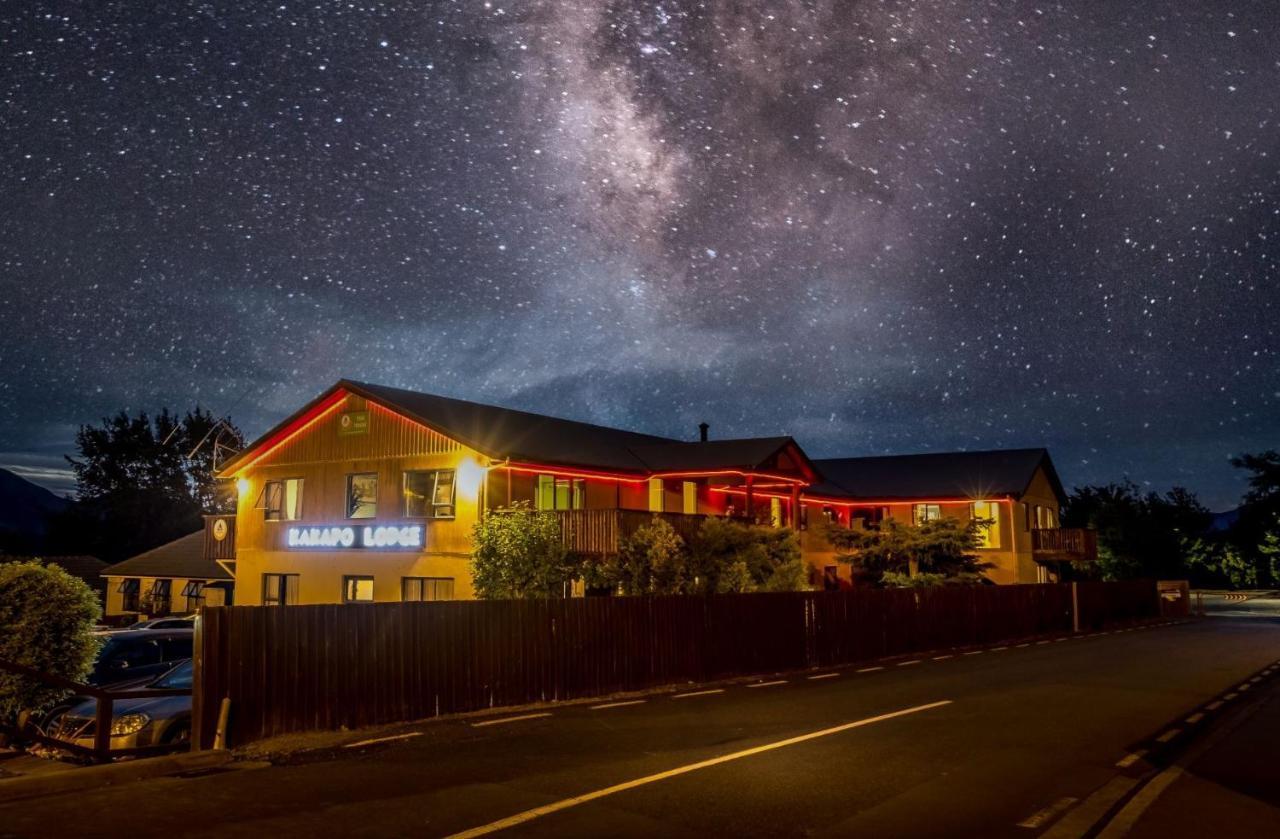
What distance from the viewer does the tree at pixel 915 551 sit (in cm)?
3731

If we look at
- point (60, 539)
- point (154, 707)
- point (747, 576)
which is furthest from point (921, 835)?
point (60, 539)

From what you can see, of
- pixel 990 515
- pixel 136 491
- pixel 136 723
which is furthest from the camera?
pixel 136 491

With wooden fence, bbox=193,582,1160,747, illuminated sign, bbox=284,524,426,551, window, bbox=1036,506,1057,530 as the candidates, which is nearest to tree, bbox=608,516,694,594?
wooden fence, bbox=193,582,1160,747

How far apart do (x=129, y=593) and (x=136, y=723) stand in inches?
1598

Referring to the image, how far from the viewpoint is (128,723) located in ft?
42.3

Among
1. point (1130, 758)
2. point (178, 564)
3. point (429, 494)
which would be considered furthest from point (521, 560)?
point (178, 564)

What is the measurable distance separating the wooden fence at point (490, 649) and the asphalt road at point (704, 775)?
3.20 ft

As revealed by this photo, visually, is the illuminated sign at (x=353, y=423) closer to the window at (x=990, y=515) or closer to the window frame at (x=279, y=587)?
the window frame at (x=279, y=587)

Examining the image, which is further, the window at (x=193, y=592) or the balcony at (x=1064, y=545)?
the balcony at (x=1064, y=545)

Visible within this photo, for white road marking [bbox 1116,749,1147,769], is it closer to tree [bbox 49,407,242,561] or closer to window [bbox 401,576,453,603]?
window [bbox 401,576,453,603]

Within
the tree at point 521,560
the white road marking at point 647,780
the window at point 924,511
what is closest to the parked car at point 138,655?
the tree at point 521,560

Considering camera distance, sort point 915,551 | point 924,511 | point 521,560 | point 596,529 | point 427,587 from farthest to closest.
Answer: point 924,511 < point 915,551 < point 427,587 < point 596,529 < point 521,560

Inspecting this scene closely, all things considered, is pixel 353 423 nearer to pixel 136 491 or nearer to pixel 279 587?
pixel 279 587

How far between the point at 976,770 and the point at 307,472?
2686 centimetres
